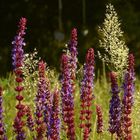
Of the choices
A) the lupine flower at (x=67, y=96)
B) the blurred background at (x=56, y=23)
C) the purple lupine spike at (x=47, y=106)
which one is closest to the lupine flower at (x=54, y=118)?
the purple lupine spike at (x=47, y=106)

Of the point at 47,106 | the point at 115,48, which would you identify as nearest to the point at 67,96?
the point at 47,106

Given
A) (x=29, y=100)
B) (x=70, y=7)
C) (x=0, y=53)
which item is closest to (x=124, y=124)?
(x=29, y=100)

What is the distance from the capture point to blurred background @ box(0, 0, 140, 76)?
62.8 feet

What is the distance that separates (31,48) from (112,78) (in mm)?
14613

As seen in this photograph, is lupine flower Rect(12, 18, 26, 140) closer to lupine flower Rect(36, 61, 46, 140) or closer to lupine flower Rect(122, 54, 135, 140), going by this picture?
lupine flower Rect(36, 61, 46, 140)

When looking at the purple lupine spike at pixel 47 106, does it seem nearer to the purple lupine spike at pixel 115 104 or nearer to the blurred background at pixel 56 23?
the purple lupine spike at pixel 115 104

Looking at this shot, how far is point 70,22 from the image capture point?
20.9 meters

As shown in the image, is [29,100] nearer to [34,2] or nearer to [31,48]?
[31,48]

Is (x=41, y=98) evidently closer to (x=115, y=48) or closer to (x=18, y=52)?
(x=18, y=52)

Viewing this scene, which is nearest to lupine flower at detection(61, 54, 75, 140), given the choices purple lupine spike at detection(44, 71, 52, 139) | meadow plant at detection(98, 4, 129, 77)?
purple lupine spike at detection(44, 71, 52, 139)

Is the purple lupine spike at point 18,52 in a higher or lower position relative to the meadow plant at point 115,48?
lower

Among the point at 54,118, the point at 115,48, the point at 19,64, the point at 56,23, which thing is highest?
the point at 56,23

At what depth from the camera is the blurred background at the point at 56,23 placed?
62.8 ft

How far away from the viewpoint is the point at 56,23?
68.4 ft
